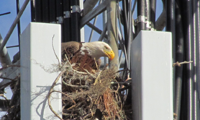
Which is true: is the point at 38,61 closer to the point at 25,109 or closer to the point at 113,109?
the point at 25,109

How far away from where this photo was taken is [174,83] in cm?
483

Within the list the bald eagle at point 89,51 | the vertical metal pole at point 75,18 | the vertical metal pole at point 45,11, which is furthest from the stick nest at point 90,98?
the vertical metal pole at point 45,11

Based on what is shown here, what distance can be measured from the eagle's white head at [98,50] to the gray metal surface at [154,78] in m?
2.01

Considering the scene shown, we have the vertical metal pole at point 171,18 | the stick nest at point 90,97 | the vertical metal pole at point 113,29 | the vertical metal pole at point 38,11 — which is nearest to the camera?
the stick nest at point 90,97

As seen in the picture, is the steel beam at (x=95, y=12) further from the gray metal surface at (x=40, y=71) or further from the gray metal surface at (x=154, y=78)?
the gray metal surface at (x=40, y=71)

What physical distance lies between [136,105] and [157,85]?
1.23ft

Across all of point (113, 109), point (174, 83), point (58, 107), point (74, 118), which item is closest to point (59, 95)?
point (58, 107)

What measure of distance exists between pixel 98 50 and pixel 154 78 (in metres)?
2.31

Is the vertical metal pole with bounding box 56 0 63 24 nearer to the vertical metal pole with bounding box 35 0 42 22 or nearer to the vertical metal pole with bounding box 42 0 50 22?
the vertical metal pole with bounding box 42 0 50 22

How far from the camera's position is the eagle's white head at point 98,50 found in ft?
20.2

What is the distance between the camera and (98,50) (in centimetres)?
622

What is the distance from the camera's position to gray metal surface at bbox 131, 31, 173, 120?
3972 millimetres

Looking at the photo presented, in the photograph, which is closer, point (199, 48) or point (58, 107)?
point (58, 107)

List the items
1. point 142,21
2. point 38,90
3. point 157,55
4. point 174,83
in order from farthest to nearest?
point 142,21 → point 174,83 → point 157,55 → point 38,90
